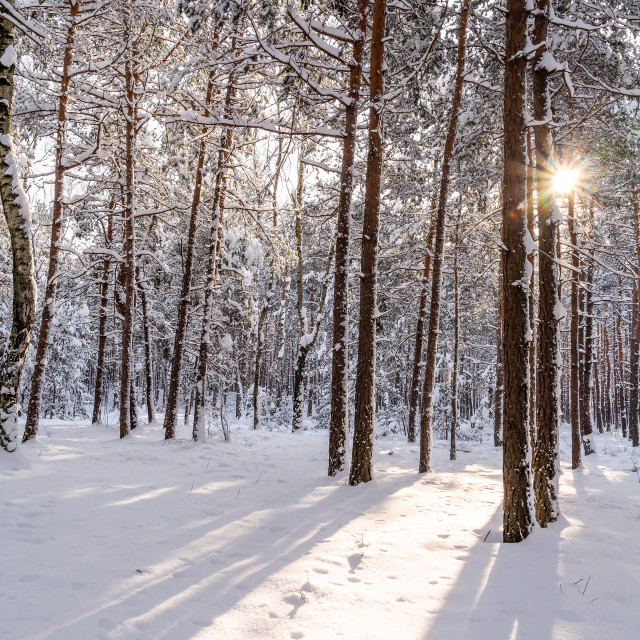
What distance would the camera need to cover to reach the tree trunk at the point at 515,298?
508cm

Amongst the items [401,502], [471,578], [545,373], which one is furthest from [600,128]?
[471,578]

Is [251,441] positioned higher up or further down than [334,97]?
further down

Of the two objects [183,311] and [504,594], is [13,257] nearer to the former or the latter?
[183,311]

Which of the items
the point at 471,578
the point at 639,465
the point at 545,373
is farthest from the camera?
the point at 639,465

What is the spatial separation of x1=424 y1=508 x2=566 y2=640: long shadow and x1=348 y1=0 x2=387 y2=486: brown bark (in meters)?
2.81

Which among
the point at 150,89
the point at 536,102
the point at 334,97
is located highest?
the point at 150,89

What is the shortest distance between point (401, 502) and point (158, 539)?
3979 millimetres

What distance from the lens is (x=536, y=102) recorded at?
249 inches

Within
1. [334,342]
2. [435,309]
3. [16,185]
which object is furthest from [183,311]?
[435,309]

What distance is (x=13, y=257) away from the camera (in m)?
7.29

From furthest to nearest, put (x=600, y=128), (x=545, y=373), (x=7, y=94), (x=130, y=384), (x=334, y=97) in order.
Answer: (x=130, y=384) → (x=600, y=128) → (x=334, y=97) → (x=7, y=94) → (x=545, y=373)

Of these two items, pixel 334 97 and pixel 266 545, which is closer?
pixel 266 545

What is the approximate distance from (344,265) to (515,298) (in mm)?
3729

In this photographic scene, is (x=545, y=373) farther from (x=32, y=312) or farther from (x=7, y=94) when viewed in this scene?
(x=7, y=94)
